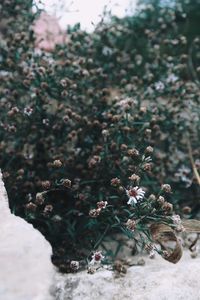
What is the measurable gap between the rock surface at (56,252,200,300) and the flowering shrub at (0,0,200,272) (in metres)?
0.07

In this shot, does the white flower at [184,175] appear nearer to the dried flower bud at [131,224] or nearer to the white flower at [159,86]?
the white flower at [159,86]

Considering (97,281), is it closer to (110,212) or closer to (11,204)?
(110,212)

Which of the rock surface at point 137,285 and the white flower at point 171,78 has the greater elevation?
the white flower at point 171,78

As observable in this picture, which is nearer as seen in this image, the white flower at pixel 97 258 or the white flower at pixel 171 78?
the white flower at pixel 97 258

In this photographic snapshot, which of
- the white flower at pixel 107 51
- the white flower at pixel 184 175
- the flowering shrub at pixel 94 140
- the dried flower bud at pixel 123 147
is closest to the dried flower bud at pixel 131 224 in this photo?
the flowering shrub at pixel 94 140

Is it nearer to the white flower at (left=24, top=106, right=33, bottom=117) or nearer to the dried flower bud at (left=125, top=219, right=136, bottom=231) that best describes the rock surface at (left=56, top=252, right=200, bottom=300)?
the dried flower bud at (left=125, top=219, right=136, bottom=231)

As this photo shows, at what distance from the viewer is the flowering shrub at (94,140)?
193 cm

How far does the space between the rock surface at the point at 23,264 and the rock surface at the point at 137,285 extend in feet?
1.32

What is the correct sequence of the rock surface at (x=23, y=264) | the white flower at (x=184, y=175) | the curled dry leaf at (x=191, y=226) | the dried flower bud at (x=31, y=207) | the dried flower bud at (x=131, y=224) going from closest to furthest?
the rock surface at (x=23, y=264) → the dried flower bud at (x=131, y=224) → the dried flower bud at (x=31, y=207) → the curled dry leaf at (x=191, y=226) → the white flower at (x=184, y=175)

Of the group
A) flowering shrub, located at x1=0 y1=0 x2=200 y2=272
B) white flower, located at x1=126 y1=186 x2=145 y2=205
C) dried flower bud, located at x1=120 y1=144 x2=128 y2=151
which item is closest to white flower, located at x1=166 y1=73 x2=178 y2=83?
flowering shrub, located at x1=0 y1=0 x2=200 y2=272

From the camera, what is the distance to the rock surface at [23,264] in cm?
119

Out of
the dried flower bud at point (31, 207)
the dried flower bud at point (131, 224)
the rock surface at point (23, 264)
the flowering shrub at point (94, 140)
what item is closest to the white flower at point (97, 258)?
the flowering shrub at point (94, 140)

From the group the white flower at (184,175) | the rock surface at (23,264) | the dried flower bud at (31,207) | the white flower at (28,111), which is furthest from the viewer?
the white flower at (184,175)

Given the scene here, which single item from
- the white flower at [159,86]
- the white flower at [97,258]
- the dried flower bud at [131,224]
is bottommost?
the white flower at [97,258]
